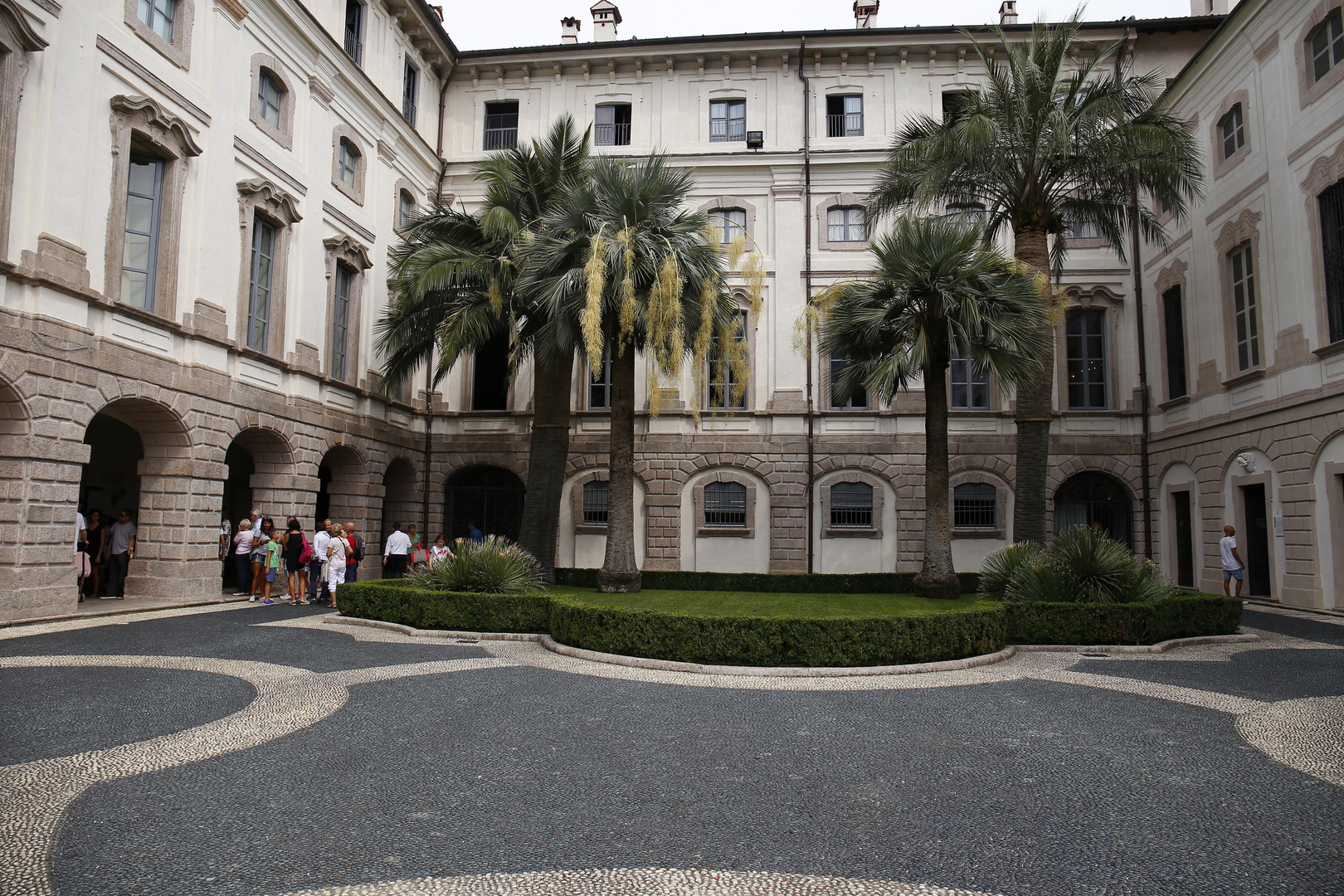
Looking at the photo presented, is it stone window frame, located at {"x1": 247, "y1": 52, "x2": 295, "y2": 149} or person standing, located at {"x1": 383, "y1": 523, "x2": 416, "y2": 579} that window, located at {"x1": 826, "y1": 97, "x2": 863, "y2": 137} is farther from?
person standing, located at {"x1": 383, "y1": 523, "x2": 416, "y2": 579}

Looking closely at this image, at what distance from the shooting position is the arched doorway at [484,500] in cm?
2559

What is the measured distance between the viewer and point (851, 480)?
2403cm

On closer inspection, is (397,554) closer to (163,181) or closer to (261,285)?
(261,285)

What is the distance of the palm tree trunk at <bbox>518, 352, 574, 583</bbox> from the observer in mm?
16531

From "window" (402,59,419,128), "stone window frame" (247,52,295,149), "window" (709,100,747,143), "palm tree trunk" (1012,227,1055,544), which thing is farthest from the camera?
"window" (709,100,747,143)

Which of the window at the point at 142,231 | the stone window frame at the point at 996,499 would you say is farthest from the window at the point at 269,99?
the stone window frame at the point at 996,499

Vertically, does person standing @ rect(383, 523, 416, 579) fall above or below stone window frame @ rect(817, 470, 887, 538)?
below

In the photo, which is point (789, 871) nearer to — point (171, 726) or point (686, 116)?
point (171, 726)

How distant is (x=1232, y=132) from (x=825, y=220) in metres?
10.6

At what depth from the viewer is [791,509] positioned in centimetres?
2391

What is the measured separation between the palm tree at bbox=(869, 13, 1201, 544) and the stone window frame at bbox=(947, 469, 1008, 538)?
23.1 ft

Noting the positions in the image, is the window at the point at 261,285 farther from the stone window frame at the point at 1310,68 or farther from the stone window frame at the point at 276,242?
the stone window frame at the point at 1310,68

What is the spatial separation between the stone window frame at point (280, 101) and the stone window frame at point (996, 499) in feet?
65.4

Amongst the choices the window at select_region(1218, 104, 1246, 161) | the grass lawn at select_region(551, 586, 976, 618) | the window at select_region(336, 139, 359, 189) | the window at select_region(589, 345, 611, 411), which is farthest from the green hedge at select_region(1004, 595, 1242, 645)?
the window at select_region(336, 139, 359, 189)
